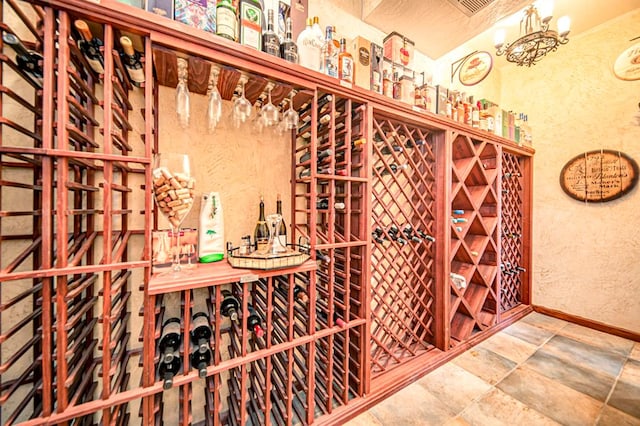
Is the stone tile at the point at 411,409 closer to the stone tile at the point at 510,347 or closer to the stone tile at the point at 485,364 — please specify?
the stone tile at the point at 485,364

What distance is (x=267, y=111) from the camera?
3.44 feet

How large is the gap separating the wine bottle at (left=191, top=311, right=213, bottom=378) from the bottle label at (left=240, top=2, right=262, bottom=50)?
46.9 inches

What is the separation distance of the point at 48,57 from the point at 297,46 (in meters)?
0.87

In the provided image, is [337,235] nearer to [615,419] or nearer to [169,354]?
[169,354]

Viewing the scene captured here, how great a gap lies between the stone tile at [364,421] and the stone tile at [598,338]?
2075 mm

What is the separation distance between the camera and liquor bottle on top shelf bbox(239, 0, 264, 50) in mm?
954

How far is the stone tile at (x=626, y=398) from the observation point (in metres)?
1.29

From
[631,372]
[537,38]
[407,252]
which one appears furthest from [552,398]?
[537,38]

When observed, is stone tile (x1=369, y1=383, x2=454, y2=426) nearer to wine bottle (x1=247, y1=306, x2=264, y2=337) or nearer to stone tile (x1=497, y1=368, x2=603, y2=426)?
stone tile (x1=497, y1=368, x2=603, y2=426)

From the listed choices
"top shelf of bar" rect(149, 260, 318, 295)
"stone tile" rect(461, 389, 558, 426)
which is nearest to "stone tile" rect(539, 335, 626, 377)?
"stone tile" rect(461, 389, 558, 426)

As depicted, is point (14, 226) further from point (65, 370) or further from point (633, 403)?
point (633, 403)

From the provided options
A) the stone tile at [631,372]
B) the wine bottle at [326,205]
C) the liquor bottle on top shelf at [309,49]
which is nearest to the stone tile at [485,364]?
the stone tile at [631,372]

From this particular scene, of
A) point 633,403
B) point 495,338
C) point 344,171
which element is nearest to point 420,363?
point 495,338

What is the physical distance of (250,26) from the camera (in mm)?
966
